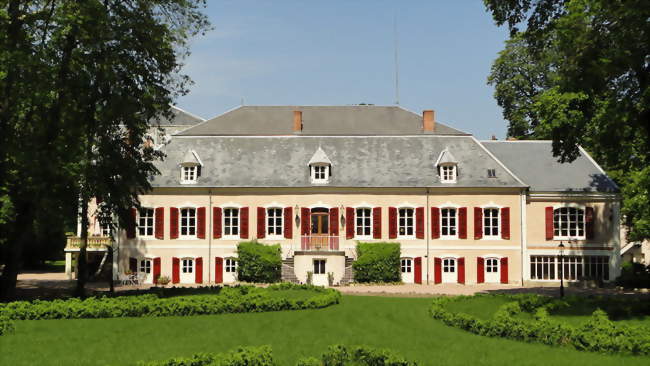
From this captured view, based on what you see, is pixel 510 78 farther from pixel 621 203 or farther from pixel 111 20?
pixel 111 20

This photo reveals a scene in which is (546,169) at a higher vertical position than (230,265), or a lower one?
higher

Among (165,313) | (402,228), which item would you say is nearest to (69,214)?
(165,313)

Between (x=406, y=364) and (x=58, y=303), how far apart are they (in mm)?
13107

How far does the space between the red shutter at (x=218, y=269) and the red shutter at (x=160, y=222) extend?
322 centimetres

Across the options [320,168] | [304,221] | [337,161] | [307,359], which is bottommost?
[307,359]

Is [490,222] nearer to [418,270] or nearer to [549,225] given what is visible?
[549,225]

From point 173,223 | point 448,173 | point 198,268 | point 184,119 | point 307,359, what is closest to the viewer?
point 307,359

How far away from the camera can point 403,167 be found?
36.3 metres

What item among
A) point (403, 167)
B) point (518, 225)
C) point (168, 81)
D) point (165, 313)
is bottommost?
point (165, 313)

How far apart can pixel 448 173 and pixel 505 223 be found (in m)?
4.01

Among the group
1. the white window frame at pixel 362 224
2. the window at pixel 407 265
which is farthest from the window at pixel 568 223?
the white window frame at pixel 362 224

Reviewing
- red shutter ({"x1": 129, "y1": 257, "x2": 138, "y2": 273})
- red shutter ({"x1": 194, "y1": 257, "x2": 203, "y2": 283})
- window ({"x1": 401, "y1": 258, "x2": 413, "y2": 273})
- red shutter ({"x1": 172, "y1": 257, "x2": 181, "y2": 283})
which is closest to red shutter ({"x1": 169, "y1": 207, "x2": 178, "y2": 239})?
red shutter ({"x1": 172, "y1": 257, "x2": 181, "y2": 283})

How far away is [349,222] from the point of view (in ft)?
115

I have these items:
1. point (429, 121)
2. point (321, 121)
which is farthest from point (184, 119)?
point (429, 121)
